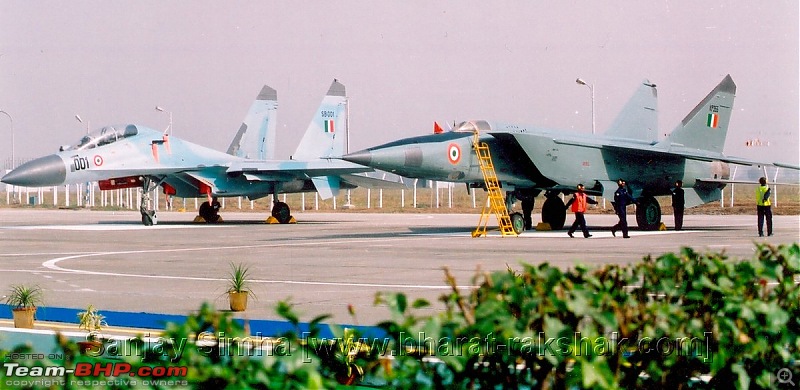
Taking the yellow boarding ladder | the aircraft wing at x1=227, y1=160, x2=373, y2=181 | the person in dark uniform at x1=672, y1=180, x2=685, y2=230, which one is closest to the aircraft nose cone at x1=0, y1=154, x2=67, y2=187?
the aircraft wing at x1=227, y1=160, x2=373, y2=181

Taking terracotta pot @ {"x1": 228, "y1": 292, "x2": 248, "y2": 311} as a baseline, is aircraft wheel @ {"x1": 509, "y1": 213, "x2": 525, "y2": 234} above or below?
above

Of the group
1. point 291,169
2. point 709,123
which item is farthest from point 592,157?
point 291,169

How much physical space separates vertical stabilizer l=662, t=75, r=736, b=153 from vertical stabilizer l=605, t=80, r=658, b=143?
893mm

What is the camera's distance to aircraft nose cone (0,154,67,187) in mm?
27531

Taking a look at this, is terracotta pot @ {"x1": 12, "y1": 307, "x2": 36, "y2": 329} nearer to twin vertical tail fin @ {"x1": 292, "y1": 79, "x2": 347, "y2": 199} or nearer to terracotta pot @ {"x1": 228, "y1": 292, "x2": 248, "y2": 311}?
terracotta pot @ {"x1": 228, "y1": 292, "x2": 248, "y2": 311}

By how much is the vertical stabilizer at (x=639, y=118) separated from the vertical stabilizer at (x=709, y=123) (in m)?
0.89

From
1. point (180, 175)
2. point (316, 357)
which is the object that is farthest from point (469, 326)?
point (180, 175)

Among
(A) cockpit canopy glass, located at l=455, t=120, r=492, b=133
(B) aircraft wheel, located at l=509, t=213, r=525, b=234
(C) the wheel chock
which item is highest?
(A) cockpit canopy glass, located at l=455, t=120, r=492, b=133

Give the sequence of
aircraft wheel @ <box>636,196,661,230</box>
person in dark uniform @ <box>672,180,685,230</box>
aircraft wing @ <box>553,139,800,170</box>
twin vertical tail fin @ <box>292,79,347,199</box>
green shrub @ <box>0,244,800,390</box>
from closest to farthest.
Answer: green shrub @ <box>0,244,800,390</box>
aircraft wing @ <box>553,139,800,170</box>
person in dark uniform @ <box>672,180,685,230</box>
aircraft wheel @ <box>636,196,661,230</box>
twin vertical tail fin @ <box>292,79,347,199</box>

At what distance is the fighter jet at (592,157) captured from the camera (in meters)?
22.7

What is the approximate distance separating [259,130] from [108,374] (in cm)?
3291

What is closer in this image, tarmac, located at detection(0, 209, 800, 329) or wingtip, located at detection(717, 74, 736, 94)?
tarmac, located at detection(0, 209, 800, 329)

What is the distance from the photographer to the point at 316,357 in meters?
3.80

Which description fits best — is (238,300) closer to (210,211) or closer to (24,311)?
(24,311)
